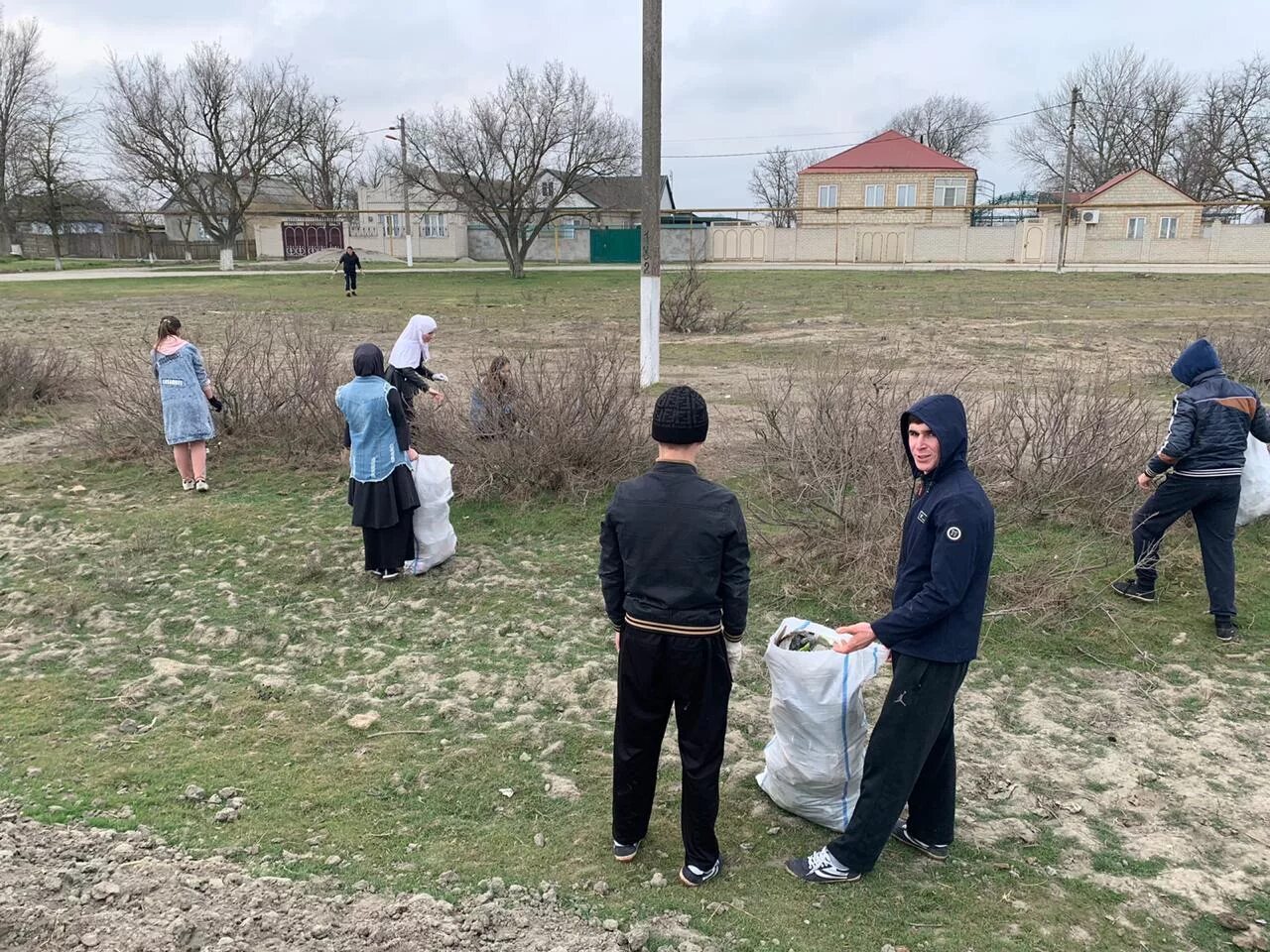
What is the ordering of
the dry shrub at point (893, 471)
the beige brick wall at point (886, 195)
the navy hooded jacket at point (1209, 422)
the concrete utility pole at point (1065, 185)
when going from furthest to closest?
1. the beige brick wall at point (886, 195)
2. the concrete utility pole at point (1065, 185)
3. the dry shrub at point (893, 471)
4. the navy hooded jacket at point (1209, 422)

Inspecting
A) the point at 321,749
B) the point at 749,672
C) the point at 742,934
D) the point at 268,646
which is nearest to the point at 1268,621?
the point at 749,672

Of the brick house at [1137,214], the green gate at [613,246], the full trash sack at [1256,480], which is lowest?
the full trash sack at [1256,480]

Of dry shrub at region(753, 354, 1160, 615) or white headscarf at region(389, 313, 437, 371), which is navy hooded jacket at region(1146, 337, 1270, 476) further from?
white headscarf at region(389, 313, 437, 371)

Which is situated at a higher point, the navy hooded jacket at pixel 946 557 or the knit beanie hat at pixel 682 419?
the knit beanie hat at pixel 682 419

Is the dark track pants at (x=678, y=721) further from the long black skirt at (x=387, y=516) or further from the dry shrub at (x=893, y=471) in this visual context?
the long black skirt at (x=387, y=516)

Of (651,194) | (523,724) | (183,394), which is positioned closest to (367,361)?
(523,724)

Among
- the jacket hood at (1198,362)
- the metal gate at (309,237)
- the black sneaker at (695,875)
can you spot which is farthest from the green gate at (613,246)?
the black sneaker at (695,875)

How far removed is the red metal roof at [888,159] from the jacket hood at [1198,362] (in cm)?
4883

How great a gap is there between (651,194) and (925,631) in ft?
29.7

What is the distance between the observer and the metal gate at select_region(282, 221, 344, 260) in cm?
5391

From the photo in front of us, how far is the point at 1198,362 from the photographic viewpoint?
4598 millimetres

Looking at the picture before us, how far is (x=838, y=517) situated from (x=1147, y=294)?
22308mm

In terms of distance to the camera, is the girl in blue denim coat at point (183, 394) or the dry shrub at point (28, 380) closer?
the girl in blue denim coat at point (183, 394)

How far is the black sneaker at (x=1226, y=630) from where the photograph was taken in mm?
4598
